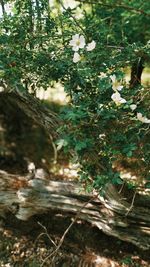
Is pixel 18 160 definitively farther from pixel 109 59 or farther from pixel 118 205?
pixel 109 59

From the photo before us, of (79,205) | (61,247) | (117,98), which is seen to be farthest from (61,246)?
(117,98)

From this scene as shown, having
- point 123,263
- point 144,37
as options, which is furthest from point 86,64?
point 144,37

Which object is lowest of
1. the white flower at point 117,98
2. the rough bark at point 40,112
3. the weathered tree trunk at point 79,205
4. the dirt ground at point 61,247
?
the dirt ground at point 61,247

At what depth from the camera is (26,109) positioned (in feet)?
13.2

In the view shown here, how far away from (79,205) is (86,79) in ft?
4.18

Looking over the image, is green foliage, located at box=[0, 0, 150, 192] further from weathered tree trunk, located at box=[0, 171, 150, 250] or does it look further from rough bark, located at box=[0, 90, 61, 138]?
weathered tree trunk, located at box=[0, 171, 150, 250]

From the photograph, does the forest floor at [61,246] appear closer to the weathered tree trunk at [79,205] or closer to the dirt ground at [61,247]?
the dirt ground at [61,247]

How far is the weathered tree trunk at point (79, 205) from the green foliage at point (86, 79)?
0.59 m

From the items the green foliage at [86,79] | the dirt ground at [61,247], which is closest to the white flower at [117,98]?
the green foliage at [86,79]

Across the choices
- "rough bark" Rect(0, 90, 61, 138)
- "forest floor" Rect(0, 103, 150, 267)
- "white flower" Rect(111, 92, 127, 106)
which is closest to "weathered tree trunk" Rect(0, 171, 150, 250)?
"forest floor" Rect(0, 103, 150, 267)

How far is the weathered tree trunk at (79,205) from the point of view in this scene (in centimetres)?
380

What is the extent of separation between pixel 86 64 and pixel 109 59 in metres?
0.19

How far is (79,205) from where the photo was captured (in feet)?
12.9

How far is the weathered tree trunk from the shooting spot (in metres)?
3.80
